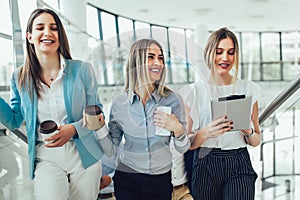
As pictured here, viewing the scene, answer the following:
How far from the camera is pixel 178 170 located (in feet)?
5.35

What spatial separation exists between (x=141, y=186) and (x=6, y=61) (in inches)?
34.1

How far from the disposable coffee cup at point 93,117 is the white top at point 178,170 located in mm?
372

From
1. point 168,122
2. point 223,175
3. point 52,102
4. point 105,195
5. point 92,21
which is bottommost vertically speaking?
point 105,195

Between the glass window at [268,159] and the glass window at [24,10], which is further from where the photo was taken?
the glass window at [268,159]

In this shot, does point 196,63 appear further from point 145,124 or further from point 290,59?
point 290,59

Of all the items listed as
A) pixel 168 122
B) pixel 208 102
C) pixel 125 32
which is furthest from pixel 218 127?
pixel 125 32

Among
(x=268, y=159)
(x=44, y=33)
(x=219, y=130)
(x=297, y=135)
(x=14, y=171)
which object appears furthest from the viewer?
(x=297, y=135)

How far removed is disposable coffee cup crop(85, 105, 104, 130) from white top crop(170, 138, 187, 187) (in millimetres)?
372

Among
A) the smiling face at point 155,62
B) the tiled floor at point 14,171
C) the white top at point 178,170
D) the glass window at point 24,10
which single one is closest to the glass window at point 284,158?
the tiled floor at point 14,171

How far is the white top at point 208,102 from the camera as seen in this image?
1.57 meters

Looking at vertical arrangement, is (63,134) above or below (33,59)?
below

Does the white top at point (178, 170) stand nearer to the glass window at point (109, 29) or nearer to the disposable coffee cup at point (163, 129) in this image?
the disposable coffee cup at point (163, 129)

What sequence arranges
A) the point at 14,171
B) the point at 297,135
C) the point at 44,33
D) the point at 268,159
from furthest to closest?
the point at 297,135 → the point at 268,159 → the point at 14,171 → the point at 44,33

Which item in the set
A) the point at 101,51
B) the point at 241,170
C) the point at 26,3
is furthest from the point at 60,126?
the point at 241,170
